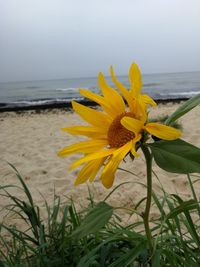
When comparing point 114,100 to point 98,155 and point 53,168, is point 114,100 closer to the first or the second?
point 98,155

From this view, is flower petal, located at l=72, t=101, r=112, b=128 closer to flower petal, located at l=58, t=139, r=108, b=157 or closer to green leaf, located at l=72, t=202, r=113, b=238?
flower petal, located at l=58, t=139, r=108, b=157

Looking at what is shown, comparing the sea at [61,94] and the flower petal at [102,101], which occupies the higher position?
the flower petal at [102,101]

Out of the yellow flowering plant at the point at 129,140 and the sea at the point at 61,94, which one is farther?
the sea at the point at 61,94

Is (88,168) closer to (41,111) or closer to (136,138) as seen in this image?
(136,138)

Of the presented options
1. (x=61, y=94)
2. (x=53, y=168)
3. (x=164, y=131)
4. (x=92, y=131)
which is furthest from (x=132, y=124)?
(x=61, y=94)

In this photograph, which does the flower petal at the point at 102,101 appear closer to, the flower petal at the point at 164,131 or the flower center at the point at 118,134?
the flower center at the point at 118,134

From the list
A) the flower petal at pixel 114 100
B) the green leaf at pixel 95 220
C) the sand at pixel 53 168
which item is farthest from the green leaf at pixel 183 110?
the sand at pixel 53 168

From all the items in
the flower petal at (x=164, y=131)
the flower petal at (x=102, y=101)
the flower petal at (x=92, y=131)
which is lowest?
the flower petal at (x=92, y=131)
